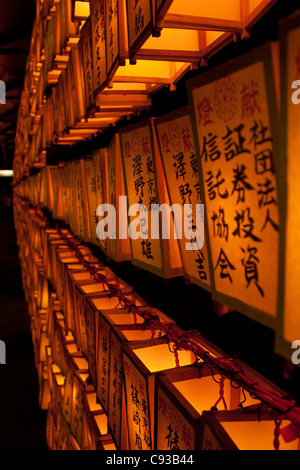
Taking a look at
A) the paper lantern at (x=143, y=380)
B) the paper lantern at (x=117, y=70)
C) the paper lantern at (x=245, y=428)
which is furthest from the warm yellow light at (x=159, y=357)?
the paper lantern at (x=117, y=70)

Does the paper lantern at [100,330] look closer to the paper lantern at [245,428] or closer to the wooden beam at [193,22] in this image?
the paper lantern at [245,428]

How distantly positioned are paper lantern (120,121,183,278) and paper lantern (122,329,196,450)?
57 centimetres

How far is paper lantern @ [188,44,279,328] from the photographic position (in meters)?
1.27

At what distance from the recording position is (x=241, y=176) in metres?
1.40

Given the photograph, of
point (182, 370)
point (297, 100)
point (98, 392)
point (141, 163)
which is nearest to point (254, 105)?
point (297, 100)

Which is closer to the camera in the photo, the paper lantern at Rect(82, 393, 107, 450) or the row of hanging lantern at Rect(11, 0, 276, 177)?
the row of hanging lantern at Rect(11, 0, 276, 177)

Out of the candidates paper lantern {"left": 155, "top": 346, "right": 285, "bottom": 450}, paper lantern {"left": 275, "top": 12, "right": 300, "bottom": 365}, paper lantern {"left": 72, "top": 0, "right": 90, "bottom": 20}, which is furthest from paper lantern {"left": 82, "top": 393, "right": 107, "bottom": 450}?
paper lantern {"left": 72, "top": 0, "right": 90, "bottom": 20}

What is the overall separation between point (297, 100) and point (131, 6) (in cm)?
144

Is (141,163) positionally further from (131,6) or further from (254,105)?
(254,105)

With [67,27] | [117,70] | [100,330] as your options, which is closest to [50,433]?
[100,330]

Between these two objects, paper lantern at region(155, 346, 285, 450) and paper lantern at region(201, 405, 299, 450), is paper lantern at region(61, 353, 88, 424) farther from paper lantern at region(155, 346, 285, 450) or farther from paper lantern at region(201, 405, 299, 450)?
paper lantern at region(201, 405, 299, 450)

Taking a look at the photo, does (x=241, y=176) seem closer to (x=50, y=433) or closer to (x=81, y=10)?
(x=81, y=10)

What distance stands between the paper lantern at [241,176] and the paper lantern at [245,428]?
0.49m

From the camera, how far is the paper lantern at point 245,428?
5.44 ft
